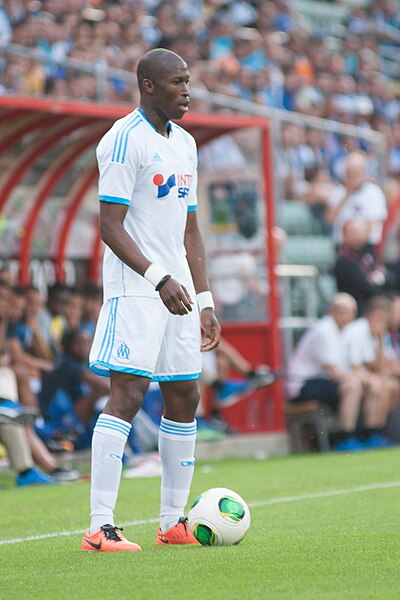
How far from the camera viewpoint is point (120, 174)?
19.9ft

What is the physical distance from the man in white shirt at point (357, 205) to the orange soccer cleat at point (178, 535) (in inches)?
397

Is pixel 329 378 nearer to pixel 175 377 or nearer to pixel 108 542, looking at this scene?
pixel 175 377

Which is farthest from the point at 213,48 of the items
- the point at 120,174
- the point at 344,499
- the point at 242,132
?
the point at 120,174

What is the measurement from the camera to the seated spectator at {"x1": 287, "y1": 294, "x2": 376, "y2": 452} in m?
14.1

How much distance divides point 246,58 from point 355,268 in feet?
21.7

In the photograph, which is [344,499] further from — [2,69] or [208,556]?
[2,69]

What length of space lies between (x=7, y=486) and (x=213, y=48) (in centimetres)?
1112

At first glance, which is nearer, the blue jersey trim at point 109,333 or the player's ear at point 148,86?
the blue jersey trim at point 109,333

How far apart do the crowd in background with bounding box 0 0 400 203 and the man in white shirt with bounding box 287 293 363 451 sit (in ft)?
8.65

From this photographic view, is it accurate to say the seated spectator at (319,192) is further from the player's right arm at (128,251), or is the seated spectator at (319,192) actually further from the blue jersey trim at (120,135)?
the player's right arm at (128,251)

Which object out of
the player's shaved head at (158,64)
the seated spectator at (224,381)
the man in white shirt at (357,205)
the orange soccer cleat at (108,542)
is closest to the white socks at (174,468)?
the orange soccer cleat at (108,542)

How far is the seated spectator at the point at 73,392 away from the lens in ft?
40.9

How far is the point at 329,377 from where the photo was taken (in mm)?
14258

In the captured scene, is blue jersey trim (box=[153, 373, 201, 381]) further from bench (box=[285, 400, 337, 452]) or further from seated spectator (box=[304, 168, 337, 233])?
seated spectator (box=[304, 168, 337, 233])
